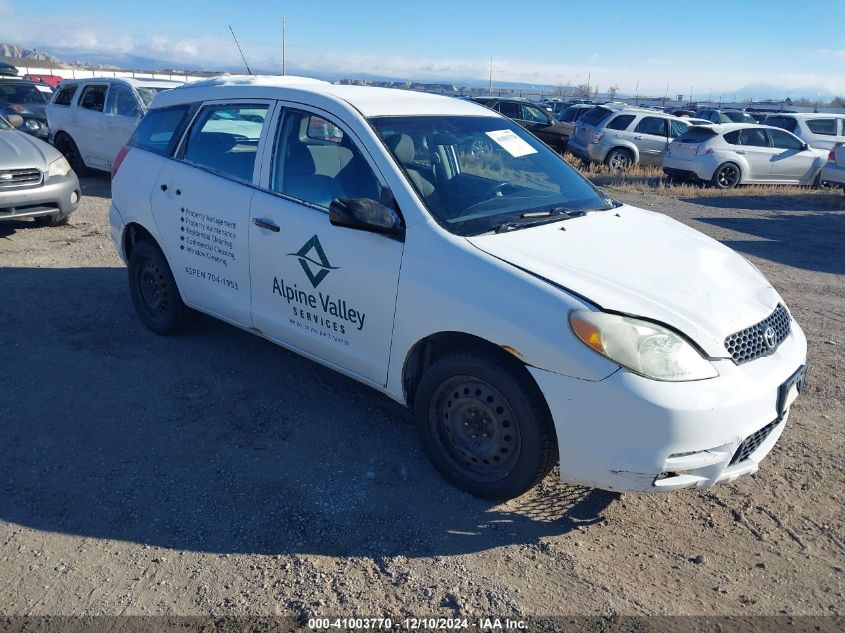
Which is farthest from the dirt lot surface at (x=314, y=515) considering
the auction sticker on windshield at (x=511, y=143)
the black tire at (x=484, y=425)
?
the auction sticker on windshield at (x=511, y=143)

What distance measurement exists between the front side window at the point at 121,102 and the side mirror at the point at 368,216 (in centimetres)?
965

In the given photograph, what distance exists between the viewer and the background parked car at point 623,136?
18406mm

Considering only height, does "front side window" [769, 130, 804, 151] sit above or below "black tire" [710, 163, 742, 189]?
above

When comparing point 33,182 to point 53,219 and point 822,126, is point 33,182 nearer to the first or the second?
point 53,219

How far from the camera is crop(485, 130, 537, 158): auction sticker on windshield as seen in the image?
457 cm

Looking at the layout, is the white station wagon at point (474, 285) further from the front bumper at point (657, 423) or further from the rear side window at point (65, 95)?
the rear side window at point (65, 95)

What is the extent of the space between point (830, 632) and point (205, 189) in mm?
4161

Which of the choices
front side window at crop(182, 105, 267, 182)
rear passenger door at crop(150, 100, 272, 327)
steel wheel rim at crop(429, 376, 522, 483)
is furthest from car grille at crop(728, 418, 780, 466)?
front side window at crop(182, 105, 267, 182)

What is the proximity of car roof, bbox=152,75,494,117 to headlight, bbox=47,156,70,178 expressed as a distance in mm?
4233

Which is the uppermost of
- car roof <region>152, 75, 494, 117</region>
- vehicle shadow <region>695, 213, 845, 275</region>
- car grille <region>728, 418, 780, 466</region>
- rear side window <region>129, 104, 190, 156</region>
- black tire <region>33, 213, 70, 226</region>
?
car roof <region>152, 75, 494, 117</region>

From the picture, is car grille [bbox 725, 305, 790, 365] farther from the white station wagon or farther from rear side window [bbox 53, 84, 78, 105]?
rear side window [bbox 53, 84, 78, 105]

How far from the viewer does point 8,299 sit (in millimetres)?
6398

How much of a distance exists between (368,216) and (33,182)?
6.54 m

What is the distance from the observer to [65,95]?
43.7ft
